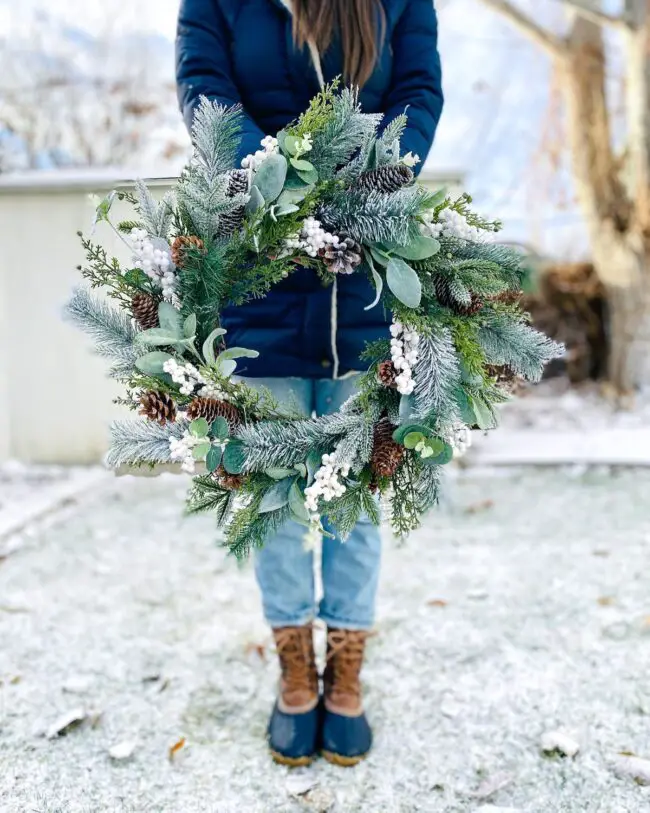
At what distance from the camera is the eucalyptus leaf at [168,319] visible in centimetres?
115

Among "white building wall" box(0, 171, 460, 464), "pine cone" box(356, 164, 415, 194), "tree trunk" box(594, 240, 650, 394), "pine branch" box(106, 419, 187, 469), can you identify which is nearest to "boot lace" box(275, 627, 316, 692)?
"pine branch" box(106, 419, 187, 469)

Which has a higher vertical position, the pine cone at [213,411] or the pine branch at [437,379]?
the pine branch at [437,379]

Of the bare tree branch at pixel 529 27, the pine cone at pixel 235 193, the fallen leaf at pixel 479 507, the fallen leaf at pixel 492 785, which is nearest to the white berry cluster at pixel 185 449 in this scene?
the pine cone at pixel 235 193

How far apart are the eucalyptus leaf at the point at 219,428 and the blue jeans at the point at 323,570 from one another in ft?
1.04

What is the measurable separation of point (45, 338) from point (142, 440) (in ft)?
9.14

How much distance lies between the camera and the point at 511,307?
49.3 inches

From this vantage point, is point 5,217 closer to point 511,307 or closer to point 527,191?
point 511,307

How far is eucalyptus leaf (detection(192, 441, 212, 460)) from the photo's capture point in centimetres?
112

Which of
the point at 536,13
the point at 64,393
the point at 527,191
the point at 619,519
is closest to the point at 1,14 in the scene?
the point at 64,393

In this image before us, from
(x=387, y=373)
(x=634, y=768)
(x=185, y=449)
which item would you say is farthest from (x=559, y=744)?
(x=185, y=449)

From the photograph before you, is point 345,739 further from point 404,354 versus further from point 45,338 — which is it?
point 45,338

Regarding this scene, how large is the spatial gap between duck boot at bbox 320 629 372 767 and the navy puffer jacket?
541mm

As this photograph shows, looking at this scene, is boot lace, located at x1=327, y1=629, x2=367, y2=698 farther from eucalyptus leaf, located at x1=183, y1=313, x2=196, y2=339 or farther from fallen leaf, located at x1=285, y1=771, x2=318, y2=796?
eucalyptus leaf, located at x1=183, y1=313, x2=196, y2=339

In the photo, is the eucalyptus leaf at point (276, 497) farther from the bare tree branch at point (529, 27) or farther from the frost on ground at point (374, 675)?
the bare tree branch at point (529, 27)
